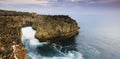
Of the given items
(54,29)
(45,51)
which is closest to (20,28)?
(45,51)

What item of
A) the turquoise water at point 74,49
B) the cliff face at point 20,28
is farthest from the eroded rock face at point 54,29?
the turquoise water at point 74,49

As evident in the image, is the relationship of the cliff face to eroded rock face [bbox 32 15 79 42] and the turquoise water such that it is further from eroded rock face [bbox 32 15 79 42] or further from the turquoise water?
the turquoise water

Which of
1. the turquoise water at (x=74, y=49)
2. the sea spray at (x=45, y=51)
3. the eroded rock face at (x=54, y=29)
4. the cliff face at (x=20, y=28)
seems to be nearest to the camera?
the cliff face at (x=20, y=28)

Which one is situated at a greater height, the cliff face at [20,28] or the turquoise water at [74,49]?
the cliff face at [20,28]

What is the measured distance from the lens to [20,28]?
23.0 metres

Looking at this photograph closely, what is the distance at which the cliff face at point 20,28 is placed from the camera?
16016 millimetres

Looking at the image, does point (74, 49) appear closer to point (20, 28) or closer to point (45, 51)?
point (45, 51)

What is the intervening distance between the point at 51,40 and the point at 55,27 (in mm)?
3314

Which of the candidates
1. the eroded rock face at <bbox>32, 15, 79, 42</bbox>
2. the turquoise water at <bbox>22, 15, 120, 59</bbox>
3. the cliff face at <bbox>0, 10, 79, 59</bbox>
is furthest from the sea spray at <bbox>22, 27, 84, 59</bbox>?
the cliff face at <bbox>0, 10, 79, 59</bbox>

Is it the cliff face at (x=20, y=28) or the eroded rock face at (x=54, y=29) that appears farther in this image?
the eroded rock face at (x=54, y=29)

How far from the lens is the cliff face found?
1602cm

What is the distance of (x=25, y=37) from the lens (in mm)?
36188

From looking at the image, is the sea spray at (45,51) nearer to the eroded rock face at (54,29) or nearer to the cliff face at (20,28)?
the eroded rock face at (54,29)

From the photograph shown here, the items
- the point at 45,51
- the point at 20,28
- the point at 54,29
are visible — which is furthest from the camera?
the point at 54,29
